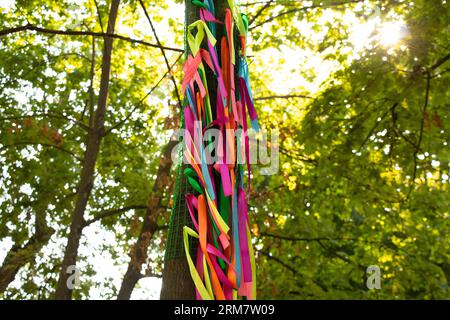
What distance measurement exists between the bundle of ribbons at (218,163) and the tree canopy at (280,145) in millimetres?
2751

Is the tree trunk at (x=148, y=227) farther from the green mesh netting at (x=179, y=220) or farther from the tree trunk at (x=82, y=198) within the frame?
the green mesh netting at (x=179, y=220)

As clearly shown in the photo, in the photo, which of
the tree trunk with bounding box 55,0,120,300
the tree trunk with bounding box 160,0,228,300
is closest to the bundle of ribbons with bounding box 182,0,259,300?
the tree trunk with bounding box 160,0,228,300

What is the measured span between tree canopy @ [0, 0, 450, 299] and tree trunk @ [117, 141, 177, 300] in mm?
30

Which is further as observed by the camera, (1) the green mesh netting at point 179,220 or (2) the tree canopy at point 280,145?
(2) the tree canopy at point 280,145

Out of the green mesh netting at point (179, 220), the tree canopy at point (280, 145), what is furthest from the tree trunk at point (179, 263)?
the tree canopy at point (280, 145)

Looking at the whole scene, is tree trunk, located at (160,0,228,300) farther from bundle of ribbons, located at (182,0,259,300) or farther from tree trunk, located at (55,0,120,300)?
tree trunk, located at (55,0,120,300)

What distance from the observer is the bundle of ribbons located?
1.39 meters

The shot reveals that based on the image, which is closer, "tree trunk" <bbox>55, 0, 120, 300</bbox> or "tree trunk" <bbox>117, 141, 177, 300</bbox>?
"tree trunk" <bbox>55, 0, 120, 300</bbox>

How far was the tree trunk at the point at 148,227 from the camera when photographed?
19.0 ft

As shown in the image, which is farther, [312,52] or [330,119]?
[312,52]
